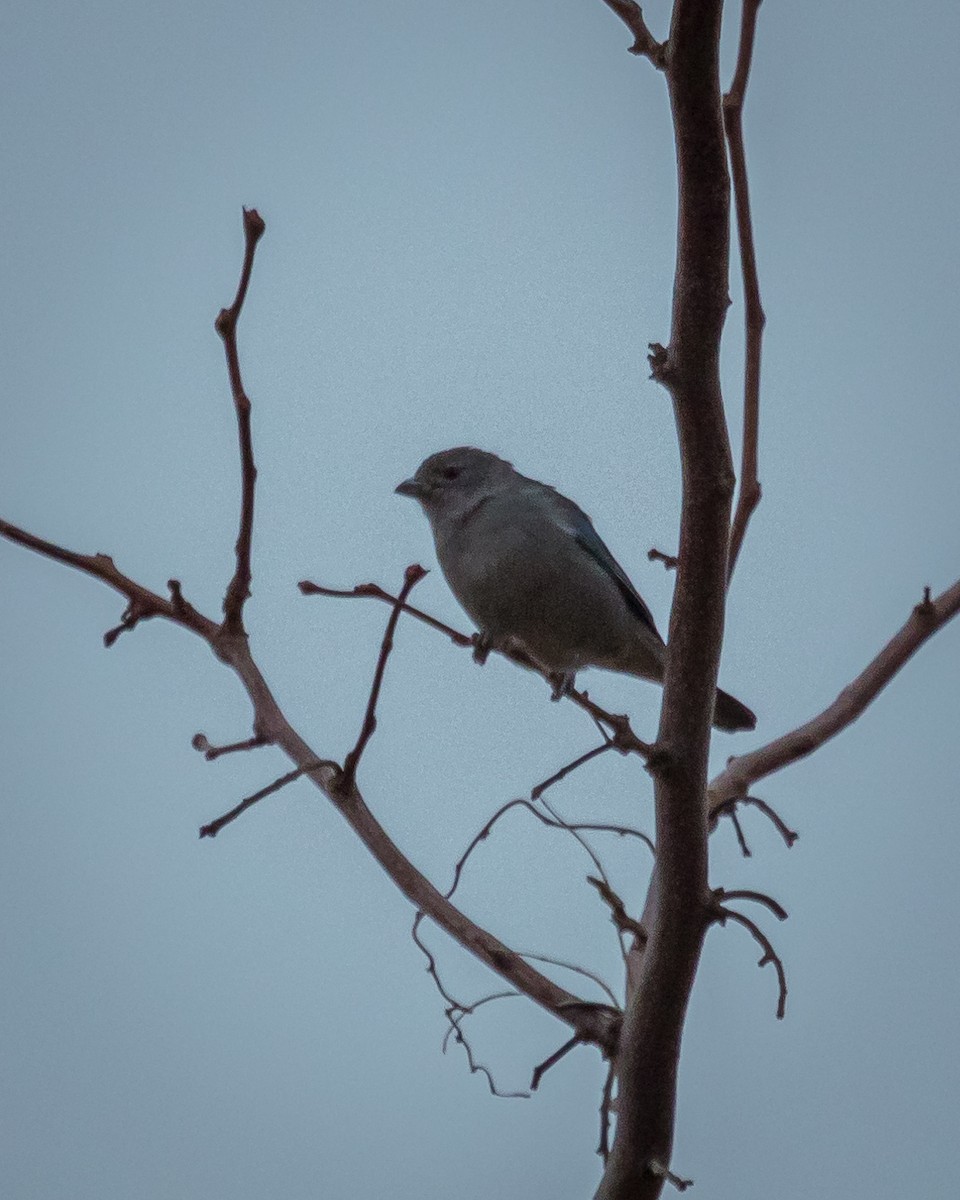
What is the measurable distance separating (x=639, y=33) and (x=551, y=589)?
3.06 m

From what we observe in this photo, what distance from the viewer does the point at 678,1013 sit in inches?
114

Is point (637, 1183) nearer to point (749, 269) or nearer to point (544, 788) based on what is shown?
point (544, 788)

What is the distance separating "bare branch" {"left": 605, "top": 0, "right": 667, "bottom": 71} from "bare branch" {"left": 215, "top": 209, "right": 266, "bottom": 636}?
76cm

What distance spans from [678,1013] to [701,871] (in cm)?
34

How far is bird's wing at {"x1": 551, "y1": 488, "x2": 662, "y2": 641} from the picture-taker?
5.71 m

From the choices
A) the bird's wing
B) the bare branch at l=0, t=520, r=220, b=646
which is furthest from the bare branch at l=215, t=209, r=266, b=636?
the bird's wing

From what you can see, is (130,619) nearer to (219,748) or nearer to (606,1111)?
(219,748)

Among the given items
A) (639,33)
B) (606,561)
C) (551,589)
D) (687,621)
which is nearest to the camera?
(639,33)

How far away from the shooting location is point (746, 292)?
3.37 meters

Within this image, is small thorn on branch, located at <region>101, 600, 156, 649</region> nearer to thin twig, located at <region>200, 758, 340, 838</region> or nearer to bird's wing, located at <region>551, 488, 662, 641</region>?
thin twig, located at <region>200, 758, 340, 838</region>

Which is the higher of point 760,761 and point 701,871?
point 760,761

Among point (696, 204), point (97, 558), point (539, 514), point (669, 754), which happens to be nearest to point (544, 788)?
point (669, 754)

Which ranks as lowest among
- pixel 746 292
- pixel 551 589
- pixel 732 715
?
pixel 746 292

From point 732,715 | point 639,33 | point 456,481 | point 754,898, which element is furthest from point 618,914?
point 456,481
